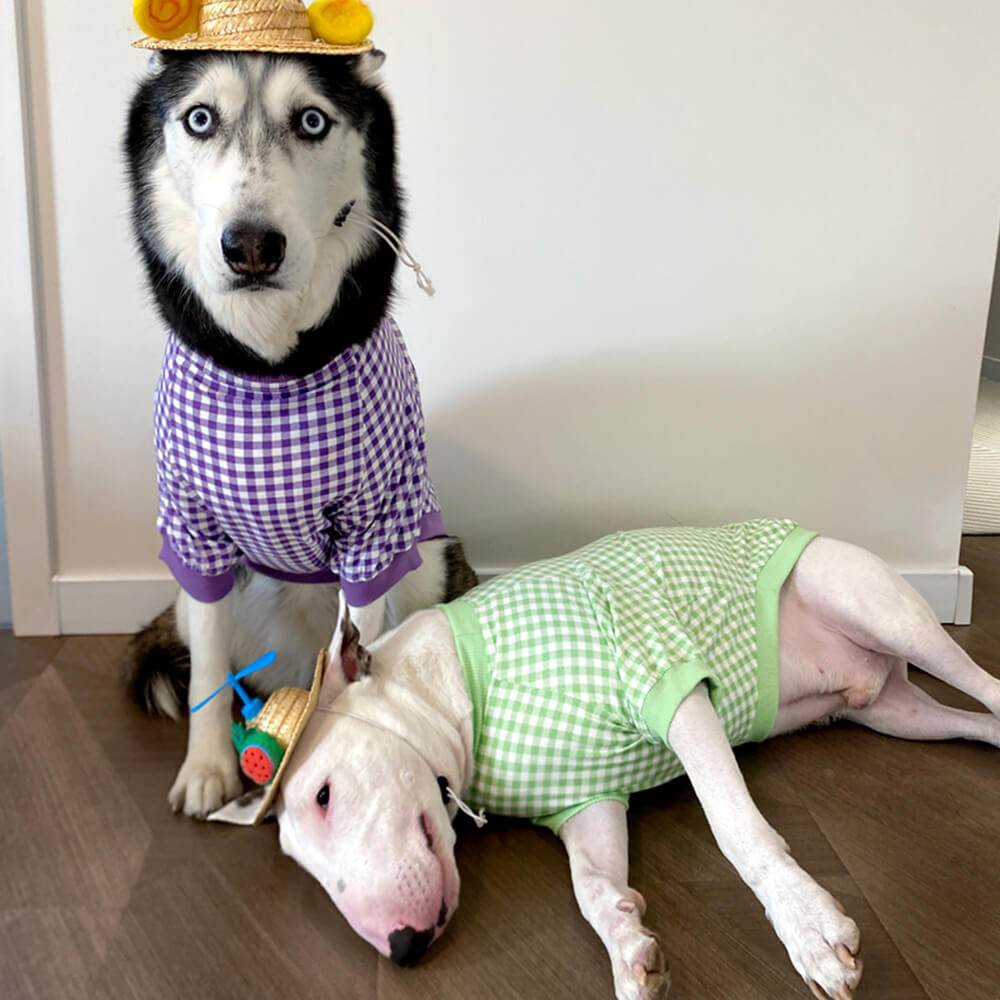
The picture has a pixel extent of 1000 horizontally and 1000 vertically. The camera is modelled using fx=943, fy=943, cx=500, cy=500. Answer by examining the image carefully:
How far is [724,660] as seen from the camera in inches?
57.0

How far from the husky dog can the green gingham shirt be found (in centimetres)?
25

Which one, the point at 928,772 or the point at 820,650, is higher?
the point at 820,650

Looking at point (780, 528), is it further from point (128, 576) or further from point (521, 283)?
point (128, 576)

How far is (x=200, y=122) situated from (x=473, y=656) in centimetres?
84

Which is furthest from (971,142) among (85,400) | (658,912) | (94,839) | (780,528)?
(94,839)

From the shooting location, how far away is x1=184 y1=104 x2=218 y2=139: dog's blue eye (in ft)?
4.11

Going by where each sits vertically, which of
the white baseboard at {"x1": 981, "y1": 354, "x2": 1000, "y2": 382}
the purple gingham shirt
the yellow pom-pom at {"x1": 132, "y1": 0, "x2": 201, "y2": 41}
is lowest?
the white baseboard at {"x1": 981, "y1": 354, "x2": 1000, "y2": 382}

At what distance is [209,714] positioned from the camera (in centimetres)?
156

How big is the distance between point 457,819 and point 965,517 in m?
1.93

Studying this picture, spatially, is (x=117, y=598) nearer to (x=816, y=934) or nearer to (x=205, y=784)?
(x=205, y=784)

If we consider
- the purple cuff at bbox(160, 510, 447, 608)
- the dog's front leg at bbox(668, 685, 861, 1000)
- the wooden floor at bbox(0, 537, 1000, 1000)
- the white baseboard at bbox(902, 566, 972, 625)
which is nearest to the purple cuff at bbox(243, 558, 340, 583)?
the purple cuff at bbox(160, 510, 447, 608)

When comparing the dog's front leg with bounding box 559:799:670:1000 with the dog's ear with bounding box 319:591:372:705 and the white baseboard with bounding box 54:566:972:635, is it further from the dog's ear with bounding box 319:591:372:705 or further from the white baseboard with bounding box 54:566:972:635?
the white baseboard with bounding box 54:566:972:635

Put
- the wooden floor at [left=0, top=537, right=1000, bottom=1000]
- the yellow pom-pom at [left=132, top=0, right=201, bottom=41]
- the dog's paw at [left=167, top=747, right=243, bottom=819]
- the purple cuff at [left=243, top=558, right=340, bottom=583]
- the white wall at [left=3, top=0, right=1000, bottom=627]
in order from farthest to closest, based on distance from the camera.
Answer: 1. the white wall at [left=3, top=0, right=1000, bottom=627]
2. the purple cuff at [left=243, top=558, right=340, bottom=583]
3. the dog's paw at [left=167, top=747, right=243, bottom=819]
4. the yellow pom-pom at [left=132, top=0, right=201, bottom=41]
5. the wooden floor at [left=0, top=537, right=1000, bottom=1000]

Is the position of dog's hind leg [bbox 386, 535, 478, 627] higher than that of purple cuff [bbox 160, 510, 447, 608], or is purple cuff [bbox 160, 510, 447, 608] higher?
purple cuff [bbox 160, 510, 447, 608]
